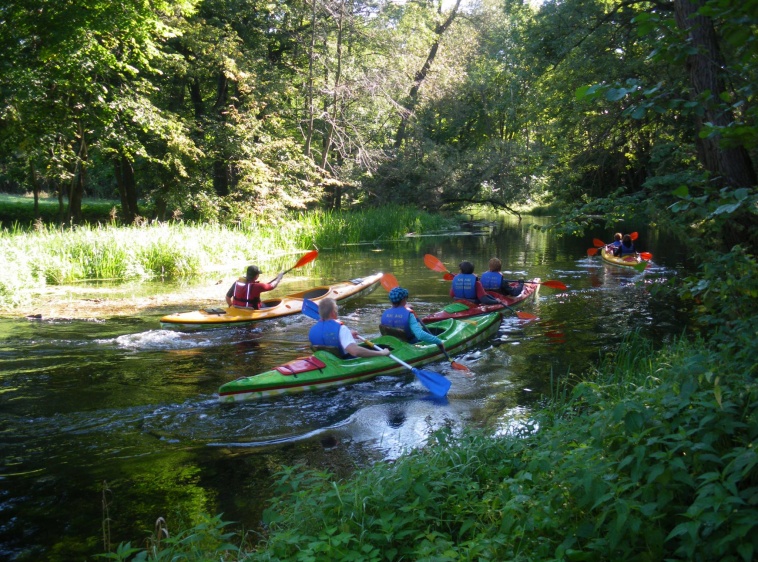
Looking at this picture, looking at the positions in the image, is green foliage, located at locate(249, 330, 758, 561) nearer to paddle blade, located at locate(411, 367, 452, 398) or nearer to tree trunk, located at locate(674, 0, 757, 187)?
tree trunk, located at locate(674, 0, 757, 187)

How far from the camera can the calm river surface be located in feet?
14.3

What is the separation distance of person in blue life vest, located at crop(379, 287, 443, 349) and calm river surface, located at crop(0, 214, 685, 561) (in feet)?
1.39

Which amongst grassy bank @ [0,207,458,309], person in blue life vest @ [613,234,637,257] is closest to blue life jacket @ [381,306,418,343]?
grassy bank @ [0,207,458,309]

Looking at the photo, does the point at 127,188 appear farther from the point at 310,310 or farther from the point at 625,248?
the point at 625,248

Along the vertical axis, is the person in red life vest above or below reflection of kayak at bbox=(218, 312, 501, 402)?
above

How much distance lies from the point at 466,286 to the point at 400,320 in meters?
2.75

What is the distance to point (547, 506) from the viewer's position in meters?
2.95

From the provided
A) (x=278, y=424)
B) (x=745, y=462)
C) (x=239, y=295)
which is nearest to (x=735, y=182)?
(x=745, y=462)

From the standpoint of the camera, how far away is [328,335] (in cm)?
727

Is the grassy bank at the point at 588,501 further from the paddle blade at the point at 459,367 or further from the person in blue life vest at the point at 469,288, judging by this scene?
the person in blue life vest at the point at 469,288

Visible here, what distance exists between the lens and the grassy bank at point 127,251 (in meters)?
12.3

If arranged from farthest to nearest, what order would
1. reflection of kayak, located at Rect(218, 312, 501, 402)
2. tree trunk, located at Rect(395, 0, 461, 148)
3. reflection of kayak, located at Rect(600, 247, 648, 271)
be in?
tree trunk, located at Rect(395, 0, 461, 148)
reflection of kayak, located at Rect(600, 247, 648, 271)
reflection of kayak, located at Rect(218, 312, 501, 402)

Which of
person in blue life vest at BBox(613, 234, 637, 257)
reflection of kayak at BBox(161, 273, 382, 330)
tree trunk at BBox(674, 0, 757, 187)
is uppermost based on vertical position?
tree trunk at BBox(674, 0, 757, 187)

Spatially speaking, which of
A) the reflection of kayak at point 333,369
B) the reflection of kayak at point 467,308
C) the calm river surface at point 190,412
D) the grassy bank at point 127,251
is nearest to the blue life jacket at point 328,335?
the reflection of kayak at point 333,369
